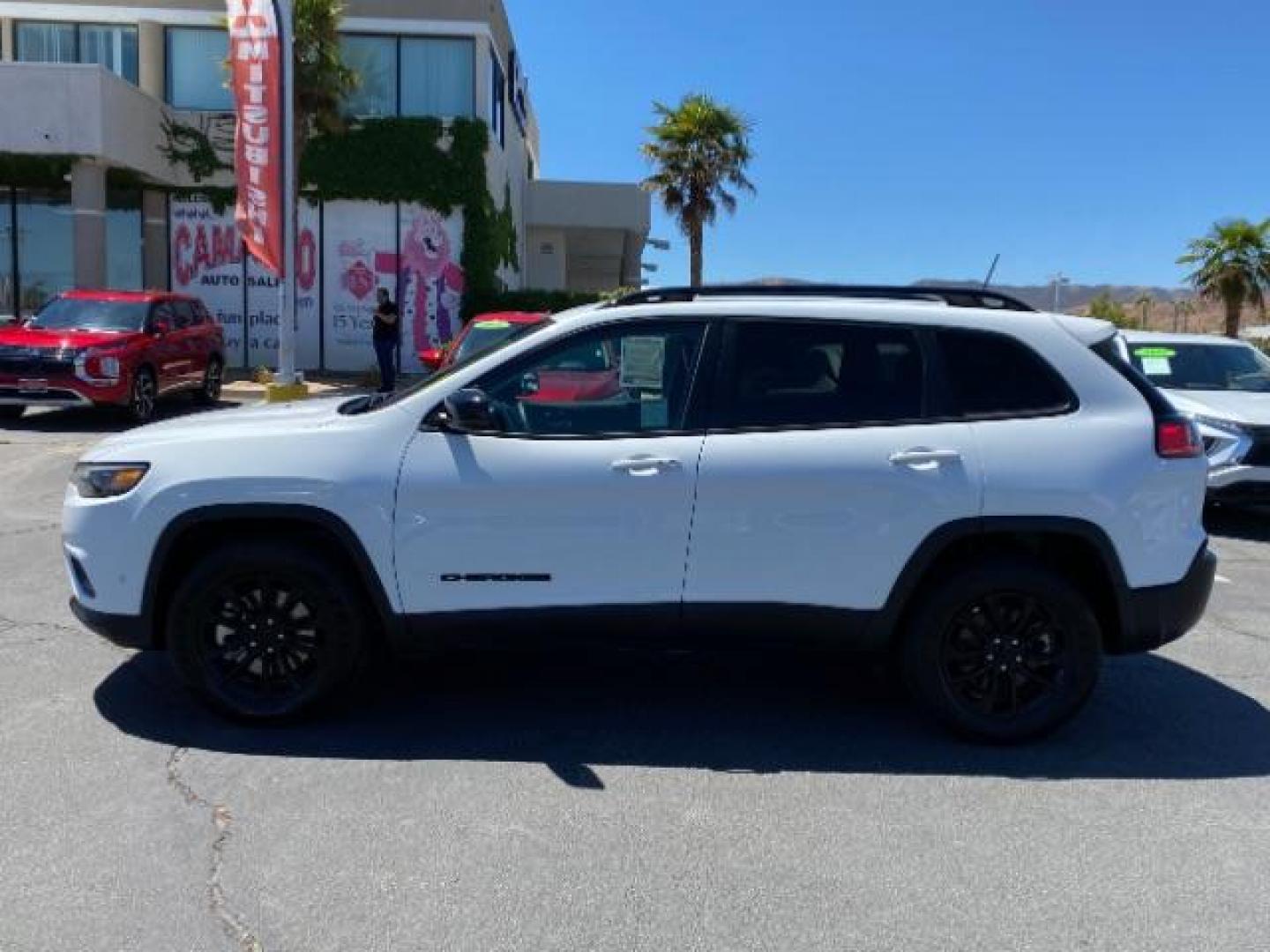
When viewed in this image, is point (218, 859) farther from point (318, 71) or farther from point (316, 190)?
point (316, 190)

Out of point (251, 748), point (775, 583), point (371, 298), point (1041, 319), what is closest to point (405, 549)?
point (251, 748)

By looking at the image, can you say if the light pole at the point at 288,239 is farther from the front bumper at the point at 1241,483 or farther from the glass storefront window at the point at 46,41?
the front bumper at the point at 1241,483

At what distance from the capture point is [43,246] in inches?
899

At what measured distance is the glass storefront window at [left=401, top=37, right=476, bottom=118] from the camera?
74.5 feet

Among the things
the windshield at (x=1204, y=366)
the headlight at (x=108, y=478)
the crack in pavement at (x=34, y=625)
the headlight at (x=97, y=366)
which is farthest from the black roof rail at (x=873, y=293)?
the headlight at (x=97, y=366)

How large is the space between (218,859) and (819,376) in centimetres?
274

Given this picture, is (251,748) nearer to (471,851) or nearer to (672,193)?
(471,851)

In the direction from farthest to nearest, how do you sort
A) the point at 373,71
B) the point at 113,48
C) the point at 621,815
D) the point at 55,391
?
the point at 113,48
the point at 373,71
the point at 55,391
the point at 621,815

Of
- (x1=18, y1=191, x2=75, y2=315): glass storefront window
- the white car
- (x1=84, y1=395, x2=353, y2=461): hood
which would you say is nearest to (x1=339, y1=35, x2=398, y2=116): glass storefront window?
(x1=18, y1=191, x2=75, y2=315): glass storefront window

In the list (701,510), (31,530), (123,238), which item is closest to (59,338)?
(31,530)

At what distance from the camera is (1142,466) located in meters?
4.37

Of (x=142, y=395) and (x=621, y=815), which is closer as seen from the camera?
(x=621, y=815)

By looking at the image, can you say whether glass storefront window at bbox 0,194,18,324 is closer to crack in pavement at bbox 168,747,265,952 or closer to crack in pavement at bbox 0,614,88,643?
crack in pavement at bbox 0,614,88,643

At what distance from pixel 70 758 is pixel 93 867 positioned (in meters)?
0.93
